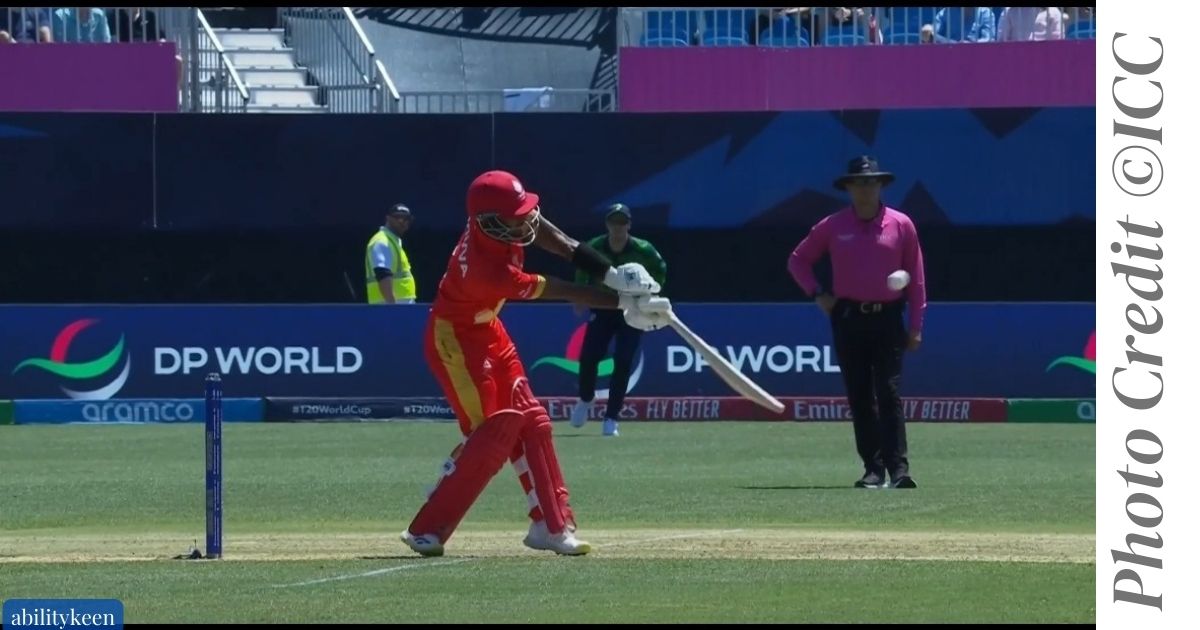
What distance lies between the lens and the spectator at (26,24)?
25.0 meters

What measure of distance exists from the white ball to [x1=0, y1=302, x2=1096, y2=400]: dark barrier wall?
7.76 m

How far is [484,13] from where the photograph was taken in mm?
28812

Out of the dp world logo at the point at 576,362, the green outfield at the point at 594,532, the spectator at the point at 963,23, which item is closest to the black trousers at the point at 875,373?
the green outfield at the point at 594,532

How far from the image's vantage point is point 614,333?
63.1ft

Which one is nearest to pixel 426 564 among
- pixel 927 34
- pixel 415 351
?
pixel 415 351

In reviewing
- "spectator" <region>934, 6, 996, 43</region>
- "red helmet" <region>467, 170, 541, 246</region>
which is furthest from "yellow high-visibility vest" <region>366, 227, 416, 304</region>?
"red helmet" <region>467, 170, 541, 246</region>

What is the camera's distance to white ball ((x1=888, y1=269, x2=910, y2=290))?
13631 mm

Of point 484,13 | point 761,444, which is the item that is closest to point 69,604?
point 761,444

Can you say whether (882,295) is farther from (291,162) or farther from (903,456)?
(291,162)

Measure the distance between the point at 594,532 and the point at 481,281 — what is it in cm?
208

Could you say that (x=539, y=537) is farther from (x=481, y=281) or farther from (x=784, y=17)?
(x=784, y=17)

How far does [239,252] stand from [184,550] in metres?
13.6

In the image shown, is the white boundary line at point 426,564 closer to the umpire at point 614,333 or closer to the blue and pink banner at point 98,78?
the umpire at point 614,333

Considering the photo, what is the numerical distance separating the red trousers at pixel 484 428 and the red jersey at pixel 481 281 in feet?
0.25
